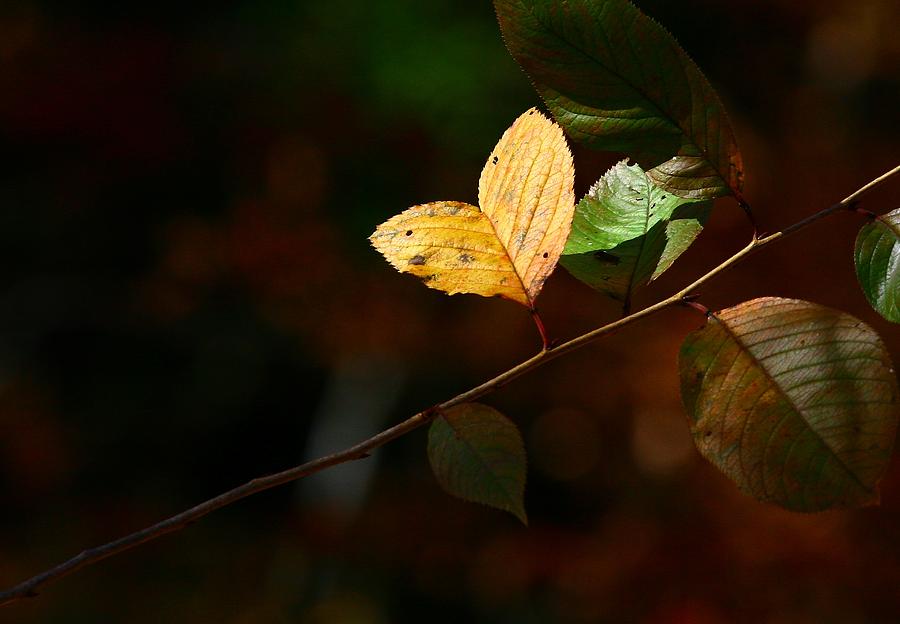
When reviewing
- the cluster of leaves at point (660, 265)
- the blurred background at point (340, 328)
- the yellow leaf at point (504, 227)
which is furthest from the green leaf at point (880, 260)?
the blurred background at point (340, 328)

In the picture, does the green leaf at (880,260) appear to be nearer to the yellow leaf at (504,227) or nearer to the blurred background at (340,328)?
the yellow leaf at (504,227)

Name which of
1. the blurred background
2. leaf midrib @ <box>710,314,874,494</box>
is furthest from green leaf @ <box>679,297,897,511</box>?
the blurred background

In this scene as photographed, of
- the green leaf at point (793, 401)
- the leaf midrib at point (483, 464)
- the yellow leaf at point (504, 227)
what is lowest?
the green leaf at point (793, 401)

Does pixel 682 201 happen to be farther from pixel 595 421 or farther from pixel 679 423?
pixel 595 421

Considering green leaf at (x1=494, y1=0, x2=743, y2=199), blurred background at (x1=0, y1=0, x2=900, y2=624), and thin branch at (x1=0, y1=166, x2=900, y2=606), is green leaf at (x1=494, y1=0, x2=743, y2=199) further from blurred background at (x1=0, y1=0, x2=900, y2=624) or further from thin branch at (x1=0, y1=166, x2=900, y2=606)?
blurred background at (x1=0, y1=0, x2=900, y2=624)

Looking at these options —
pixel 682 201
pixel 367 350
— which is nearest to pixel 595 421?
pixel 367 350

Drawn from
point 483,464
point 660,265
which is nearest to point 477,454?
point 483,464
